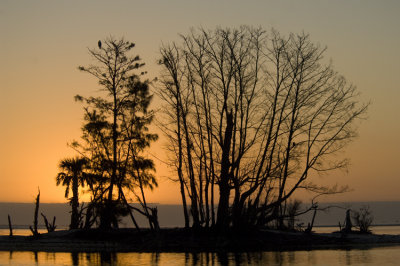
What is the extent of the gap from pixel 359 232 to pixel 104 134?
22541 mm

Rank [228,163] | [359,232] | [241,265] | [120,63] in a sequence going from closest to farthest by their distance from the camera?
[241,265] → [228,163] → [120,63] → [359,232]

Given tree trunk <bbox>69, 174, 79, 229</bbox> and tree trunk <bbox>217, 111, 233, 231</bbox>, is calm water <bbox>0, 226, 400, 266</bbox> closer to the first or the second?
tree trunk <bbox>217, 111, 233, 231</bbox>

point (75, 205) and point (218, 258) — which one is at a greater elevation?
point (75, 205)

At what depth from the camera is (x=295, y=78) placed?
43.1m

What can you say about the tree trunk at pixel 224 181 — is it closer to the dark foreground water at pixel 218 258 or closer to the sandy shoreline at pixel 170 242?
the sandy shoreline at pixel 170 242

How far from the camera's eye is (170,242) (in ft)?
138

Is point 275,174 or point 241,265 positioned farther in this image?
point 275,174

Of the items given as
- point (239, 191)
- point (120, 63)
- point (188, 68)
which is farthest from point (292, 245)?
point (120, 63)

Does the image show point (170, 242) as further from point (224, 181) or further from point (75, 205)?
point (75, 205)

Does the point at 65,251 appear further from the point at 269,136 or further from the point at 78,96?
the point at 269,136

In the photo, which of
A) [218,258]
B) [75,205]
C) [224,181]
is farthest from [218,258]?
[75,205]

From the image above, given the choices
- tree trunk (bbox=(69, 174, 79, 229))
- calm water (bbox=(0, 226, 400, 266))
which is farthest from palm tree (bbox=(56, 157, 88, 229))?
calm water (bbox=(0, 226, 400, 266))

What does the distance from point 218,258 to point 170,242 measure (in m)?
9.00

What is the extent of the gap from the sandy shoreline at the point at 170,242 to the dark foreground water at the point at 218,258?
304 centimetres
